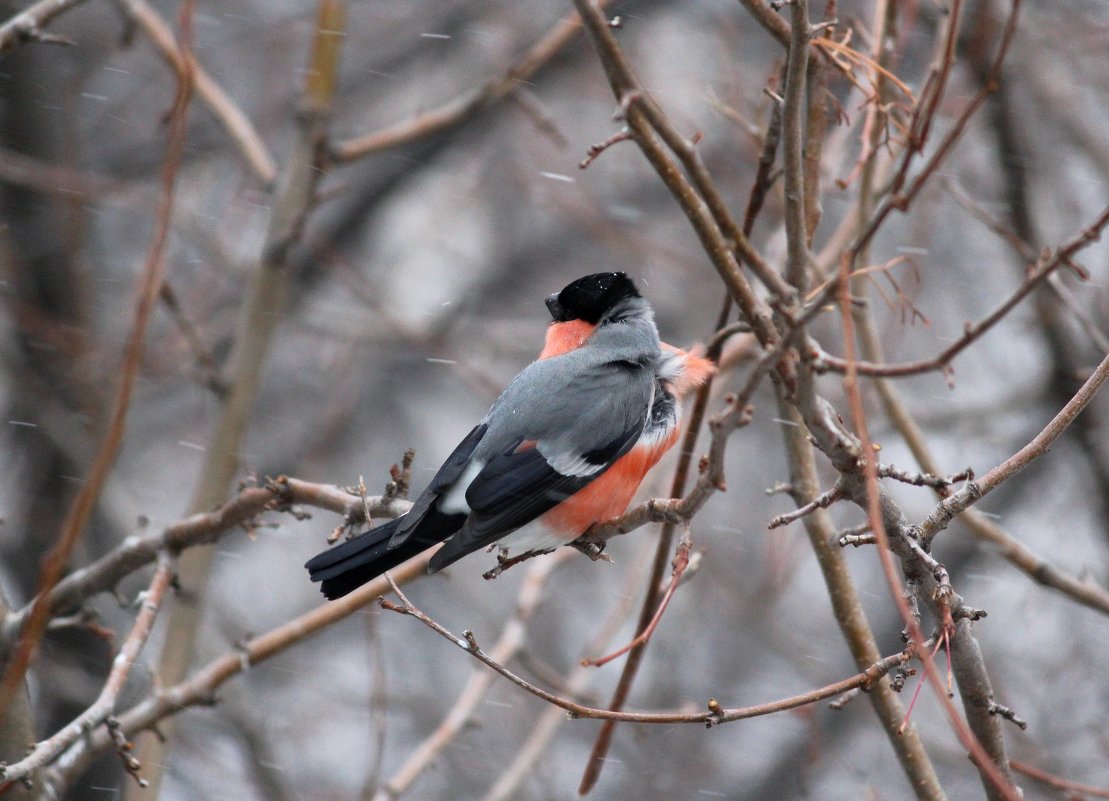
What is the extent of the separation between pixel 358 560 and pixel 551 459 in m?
0.59

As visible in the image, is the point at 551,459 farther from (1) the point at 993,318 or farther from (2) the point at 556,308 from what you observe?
(1) the point at 993,318

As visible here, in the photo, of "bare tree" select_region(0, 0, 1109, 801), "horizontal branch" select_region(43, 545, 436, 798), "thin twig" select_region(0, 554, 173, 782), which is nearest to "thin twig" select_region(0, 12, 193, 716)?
"bare tree" select_region(0, 0, 1109, 801)

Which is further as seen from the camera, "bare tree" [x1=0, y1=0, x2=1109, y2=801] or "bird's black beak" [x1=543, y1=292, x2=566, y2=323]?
"bird's black beak" [x1=543, y1=292, x2=566, y2=323]

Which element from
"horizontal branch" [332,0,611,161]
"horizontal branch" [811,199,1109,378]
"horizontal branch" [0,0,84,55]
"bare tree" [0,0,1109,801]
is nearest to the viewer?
"horizontal branch" [811,199,1109,378]

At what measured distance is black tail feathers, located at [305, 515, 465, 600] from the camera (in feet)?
8.66

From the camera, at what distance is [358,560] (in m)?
2.65

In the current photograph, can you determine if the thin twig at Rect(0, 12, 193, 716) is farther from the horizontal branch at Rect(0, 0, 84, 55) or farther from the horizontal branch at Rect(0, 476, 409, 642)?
the horizontal branch at Rect(0, 0, 84, 55)

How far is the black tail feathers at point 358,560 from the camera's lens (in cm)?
264

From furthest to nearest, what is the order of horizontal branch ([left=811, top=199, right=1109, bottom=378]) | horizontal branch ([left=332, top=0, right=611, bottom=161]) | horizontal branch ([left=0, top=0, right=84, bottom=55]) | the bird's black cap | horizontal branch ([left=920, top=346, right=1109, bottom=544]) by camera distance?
horizontal branch ([left=332, top=0, right=611, bottom=161]) < the bird's black cap < horizontal branch ([left=0, top=0, right=84, bottom=55]) < horizontal branch ([left=920, top=346, right=1109, bottom=544]) < horizontal branch ([left=811, top=199, right=1109, bottom=378])

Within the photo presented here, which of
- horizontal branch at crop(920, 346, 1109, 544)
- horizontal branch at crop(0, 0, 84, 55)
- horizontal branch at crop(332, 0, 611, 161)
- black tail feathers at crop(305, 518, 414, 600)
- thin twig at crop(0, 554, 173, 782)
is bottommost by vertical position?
thin twig at crop(0, 554, 173, 782)

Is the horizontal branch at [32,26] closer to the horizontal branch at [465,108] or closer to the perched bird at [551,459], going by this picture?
the horizontal branch at [465,108]

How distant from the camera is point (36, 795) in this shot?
2.40 meters

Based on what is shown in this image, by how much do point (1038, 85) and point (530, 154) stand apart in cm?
382

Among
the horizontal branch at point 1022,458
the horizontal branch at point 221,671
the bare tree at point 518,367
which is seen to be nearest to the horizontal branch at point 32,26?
the bare tree at point 518,367
